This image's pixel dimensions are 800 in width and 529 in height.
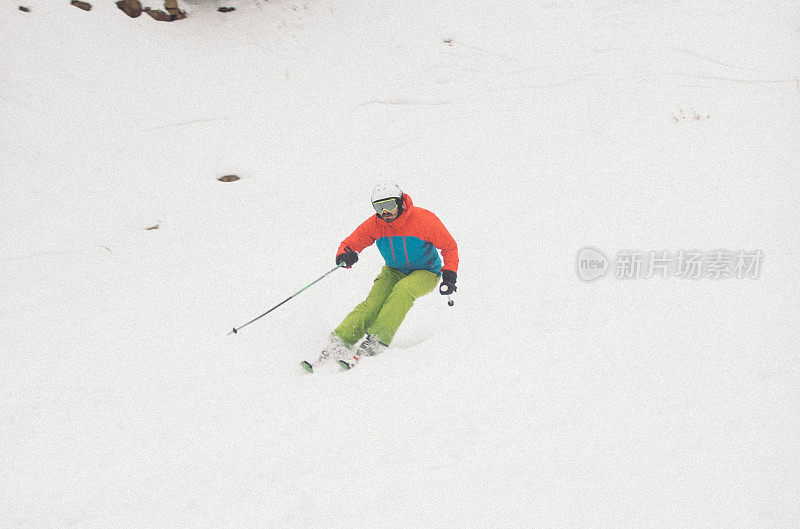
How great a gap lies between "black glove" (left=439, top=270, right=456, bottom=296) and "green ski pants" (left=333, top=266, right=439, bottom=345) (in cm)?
24

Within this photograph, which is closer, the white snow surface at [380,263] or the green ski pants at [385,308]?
the white snow surface at [380,263]

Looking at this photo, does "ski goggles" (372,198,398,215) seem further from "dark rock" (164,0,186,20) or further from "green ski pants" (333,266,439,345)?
"dark rock" (164,0,186,20)

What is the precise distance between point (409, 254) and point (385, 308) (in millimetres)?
628

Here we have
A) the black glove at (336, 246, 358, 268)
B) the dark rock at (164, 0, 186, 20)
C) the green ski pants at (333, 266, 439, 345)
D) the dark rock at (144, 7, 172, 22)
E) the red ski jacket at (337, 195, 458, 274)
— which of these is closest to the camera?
the green ski pants at (333, 266, 439, 345)

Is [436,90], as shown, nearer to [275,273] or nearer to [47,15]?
[275,273]

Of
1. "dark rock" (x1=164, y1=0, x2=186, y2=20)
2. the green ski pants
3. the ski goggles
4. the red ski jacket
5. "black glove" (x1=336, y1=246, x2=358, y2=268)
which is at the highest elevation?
"dark rock" (x1=164, y1=0, x2=186, y2=20)

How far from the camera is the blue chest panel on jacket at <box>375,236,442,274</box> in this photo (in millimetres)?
Answer: 4305

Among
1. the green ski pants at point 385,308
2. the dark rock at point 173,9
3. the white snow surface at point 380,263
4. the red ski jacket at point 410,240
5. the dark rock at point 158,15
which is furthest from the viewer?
the dark rock at point 173,9

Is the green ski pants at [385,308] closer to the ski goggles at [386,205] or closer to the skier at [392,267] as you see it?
the skier at [392,267]

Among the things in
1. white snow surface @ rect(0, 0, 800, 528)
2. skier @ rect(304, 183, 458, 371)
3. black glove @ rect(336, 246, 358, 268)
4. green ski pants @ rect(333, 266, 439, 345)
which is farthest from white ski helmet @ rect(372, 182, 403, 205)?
white snow surface @ rect(0, 0, 800, 528)

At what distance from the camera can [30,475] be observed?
2742mm

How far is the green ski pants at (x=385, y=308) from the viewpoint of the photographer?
396cm

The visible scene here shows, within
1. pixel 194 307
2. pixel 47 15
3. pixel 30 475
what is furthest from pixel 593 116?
pixel 47 15

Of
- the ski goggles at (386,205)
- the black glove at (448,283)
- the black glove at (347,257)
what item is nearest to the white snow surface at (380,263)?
the black glove at (448,283)
